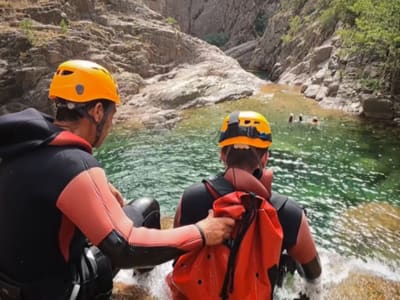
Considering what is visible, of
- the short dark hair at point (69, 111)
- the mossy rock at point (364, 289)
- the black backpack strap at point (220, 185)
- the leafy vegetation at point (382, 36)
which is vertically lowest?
the mossy rock at point (364, 289)

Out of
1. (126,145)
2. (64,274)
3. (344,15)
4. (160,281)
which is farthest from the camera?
(344,15)

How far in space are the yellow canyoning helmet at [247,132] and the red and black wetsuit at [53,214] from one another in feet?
3.00

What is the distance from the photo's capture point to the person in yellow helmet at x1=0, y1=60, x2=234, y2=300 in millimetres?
2580

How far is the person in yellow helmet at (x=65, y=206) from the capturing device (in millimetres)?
2580

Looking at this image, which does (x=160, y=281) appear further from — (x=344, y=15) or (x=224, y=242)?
(x=344, y=15)

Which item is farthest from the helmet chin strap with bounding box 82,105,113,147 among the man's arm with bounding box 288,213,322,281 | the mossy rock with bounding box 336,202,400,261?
the mossy rock with bounding box 336,202,400,261

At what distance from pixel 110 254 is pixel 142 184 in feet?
33.8

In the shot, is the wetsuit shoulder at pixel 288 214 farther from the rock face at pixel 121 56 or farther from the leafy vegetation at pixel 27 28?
the leafy vegetation at pixel 27 28

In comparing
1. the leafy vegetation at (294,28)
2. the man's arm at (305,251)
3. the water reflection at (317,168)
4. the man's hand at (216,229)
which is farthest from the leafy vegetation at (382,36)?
the leafy vegetation at (294,28)

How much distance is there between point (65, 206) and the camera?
2.56 m

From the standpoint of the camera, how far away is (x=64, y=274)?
302 centimetres

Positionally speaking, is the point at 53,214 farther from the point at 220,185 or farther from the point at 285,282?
the point at 285,282

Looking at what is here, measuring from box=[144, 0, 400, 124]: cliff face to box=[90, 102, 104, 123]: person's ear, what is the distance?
770 inches

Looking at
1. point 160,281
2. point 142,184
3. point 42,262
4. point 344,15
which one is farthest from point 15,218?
point 344,15
